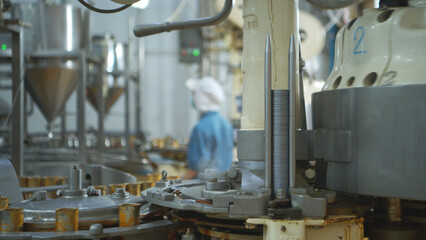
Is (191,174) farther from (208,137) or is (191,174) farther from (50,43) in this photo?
(50,43)

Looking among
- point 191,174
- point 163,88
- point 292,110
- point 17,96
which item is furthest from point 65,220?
point 163,88

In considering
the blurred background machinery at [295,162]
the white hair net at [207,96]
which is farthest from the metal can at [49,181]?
the white hair net at [207,96]

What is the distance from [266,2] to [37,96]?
7.72 feet

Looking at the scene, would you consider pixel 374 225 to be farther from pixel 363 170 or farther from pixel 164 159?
pixel 164 159

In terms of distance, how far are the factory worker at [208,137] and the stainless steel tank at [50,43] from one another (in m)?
0.88

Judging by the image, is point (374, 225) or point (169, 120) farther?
point (169, 120)

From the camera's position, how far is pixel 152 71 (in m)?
6.59

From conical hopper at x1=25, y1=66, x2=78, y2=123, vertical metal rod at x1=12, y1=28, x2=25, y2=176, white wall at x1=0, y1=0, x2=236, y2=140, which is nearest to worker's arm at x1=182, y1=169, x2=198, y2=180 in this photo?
conical hopper at x1=25, y1=66, x2=78, y2=123

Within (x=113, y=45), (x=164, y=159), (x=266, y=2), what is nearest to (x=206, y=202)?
(x=266, y=2)

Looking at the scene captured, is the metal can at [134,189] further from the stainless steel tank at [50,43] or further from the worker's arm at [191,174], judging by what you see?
the stainless steel tank at [50,43]

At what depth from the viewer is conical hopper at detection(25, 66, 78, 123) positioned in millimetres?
2701

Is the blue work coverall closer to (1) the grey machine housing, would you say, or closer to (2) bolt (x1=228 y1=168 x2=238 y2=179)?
(2) bolt (x1=228 y1=168 x2=238 y2=179)

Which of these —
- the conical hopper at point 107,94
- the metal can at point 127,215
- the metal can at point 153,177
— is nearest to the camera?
the metal can at point 127,215

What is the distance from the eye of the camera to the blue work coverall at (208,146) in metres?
2.88
